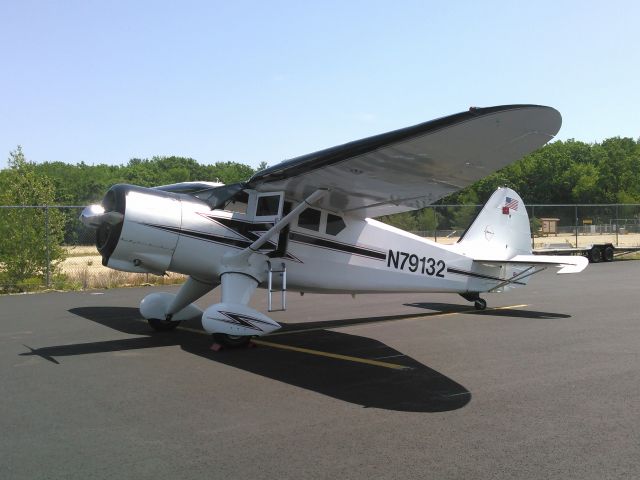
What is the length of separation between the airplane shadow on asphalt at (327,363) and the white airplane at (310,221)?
1.38ft

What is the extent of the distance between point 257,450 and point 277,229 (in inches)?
157

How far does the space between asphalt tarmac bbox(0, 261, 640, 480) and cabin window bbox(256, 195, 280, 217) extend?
1901 millimetres

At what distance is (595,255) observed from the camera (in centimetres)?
2416

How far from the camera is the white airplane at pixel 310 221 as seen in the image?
19.1 ft

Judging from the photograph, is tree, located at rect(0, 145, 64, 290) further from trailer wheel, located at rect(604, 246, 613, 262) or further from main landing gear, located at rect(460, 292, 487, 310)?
trailer wheel, located at rect(604, 246, 613, 262)

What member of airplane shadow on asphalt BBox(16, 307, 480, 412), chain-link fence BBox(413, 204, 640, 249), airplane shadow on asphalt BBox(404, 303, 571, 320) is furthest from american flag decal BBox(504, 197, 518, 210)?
chain-link fence BBox(413, 204, 640, 249)

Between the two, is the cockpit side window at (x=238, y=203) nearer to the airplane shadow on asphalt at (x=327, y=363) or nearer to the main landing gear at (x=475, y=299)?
the airplane shadow on asphalt at (x=327, y=363)

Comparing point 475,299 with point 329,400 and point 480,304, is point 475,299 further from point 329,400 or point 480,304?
point 329,400

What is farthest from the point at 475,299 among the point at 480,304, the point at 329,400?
the point at 329,400

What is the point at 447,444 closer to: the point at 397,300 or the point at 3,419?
the point at 3,419

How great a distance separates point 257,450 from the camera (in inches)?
162

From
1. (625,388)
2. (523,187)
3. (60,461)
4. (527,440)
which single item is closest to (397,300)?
(625,388)

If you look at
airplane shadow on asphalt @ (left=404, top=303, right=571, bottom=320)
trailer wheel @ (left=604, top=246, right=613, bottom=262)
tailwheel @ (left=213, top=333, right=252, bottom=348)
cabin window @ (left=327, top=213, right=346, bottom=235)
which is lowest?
tailwheel @ (left=213, top=333, right=252, bottom=348)

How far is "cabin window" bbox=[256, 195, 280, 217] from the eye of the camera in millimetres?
8077
